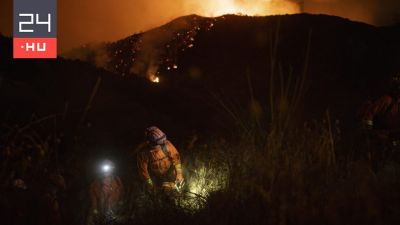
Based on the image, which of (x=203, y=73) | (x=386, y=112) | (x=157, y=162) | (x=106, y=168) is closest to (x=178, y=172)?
(x=157, y=162)

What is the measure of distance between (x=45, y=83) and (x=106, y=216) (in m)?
21.1

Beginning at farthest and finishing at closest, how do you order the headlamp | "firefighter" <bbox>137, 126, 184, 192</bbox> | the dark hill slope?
the dark hill slope
the headlamp
"firefighter" <bbox>137, 126, 184, 192</bbox>

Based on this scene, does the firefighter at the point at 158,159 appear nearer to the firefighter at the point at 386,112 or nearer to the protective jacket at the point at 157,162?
the protective jacket at the point at 157,162

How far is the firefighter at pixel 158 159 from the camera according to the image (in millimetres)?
8359

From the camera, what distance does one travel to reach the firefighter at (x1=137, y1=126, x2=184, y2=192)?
8.36 m

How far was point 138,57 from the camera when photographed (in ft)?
150

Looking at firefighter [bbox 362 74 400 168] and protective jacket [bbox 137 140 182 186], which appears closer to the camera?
firefighter [bbox 362 74 400 168]

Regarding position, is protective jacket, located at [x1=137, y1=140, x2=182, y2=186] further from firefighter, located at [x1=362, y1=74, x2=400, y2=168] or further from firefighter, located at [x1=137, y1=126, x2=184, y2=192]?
firefighter, located at [x1=362, y1=74, x2=400, y2=168]

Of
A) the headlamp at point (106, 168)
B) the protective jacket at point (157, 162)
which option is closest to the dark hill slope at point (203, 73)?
the headlamp at point (106, 168)


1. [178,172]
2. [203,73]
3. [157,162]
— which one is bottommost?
[178,172]

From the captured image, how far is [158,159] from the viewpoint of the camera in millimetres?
8570

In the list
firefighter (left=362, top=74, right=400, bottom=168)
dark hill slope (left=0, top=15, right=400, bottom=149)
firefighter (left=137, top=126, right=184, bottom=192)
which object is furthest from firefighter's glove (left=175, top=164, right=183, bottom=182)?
dark hill slope (left=0, top=15, right=400, bottom=149)

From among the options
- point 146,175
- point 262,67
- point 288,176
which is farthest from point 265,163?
point 262,67

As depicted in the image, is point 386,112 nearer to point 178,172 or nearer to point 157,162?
point 178,172
